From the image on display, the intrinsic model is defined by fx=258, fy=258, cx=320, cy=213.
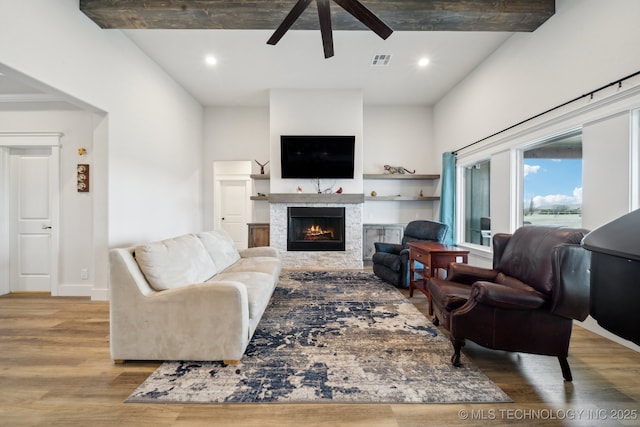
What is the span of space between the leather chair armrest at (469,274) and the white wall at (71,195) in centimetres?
421

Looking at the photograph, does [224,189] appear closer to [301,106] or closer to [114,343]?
[301,106]

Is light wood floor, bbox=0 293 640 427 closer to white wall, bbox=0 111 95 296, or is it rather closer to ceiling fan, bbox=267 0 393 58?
white wall, bbox=0 111 95 296

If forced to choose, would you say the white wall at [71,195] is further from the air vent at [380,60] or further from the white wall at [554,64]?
the white wall at [554,64]

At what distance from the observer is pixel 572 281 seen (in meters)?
1.54

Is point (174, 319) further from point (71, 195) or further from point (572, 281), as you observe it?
point (71, 195)

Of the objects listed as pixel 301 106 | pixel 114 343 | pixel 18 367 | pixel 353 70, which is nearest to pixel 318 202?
pixel 301 106

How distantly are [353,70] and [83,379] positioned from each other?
467 cm

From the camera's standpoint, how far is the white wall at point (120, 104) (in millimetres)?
2188

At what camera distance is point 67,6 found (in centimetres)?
249

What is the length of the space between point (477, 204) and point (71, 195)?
5.94 meters

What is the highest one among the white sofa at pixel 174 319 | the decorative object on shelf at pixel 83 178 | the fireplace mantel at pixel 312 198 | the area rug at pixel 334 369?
the decorative object on shelf at pixel 83 178

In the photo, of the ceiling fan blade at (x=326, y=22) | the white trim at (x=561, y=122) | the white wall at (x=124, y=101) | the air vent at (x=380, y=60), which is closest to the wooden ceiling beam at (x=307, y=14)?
the white wall at (x=124, y=101)

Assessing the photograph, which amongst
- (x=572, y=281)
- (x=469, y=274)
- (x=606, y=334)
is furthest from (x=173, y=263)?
(x=606, y=334)

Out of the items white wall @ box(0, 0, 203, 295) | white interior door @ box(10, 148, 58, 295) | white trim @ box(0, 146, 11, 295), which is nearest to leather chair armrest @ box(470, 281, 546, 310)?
white wall @ box(0, 0, 203, 295)
